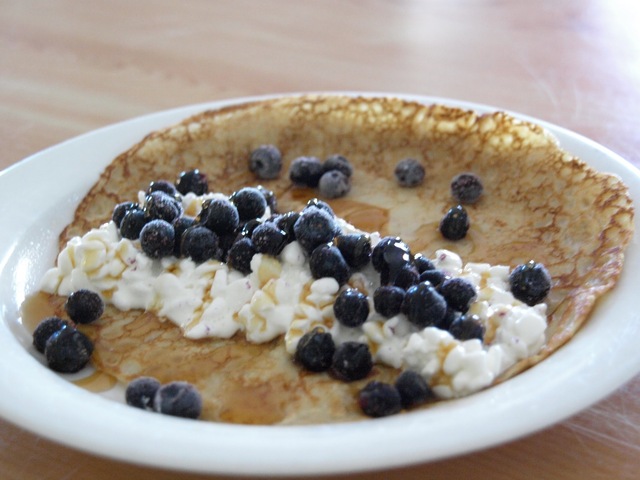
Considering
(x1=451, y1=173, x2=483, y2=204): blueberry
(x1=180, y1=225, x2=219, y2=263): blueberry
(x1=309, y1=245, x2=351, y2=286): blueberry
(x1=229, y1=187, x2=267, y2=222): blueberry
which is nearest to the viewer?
(x1=309, y1=245, x2=351, y2=286): blueberry

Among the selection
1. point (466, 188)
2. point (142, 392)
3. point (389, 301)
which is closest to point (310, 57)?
point (466, 188)

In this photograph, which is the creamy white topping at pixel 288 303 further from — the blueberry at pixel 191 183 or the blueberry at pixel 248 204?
the blueberry at pixel 191 183

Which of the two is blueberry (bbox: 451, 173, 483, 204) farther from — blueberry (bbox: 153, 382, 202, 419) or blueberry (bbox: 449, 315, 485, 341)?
blueberry (bbox: 153, 382, 202, 419)

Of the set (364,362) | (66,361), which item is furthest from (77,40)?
(364,362)

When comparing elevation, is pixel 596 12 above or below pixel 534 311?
above

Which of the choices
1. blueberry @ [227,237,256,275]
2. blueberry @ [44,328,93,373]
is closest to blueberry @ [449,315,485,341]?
blueberry @ [227,237,256,275]

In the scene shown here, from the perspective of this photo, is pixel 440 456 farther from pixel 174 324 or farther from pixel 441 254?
pixel 174 324
